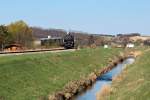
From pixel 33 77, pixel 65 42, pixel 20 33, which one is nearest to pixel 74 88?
pixel 33 77

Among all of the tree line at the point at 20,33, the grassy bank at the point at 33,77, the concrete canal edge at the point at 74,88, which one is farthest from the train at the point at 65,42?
the concrete canal edge at the point at 74,88

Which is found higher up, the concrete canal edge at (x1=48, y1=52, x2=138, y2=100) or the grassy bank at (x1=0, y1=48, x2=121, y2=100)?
the grassy bank at (x1=0, y1=48, x2=121, y2=100)

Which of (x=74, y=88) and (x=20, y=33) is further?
(x=20, y=33)

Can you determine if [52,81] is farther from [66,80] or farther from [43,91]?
[43,91]

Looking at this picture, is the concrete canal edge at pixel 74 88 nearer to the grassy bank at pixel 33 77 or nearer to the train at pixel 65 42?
the grassy bank at pixel 33 77

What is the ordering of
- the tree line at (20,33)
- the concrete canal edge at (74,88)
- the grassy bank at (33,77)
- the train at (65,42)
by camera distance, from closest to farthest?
the grassy bank at (33,77)
the concrete canal edge at (74,88)
the train at (65,42)
the tree line at (20,33)

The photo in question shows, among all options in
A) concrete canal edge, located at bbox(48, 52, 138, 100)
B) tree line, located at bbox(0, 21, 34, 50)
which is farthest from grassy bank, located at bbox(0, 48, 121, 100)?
tree line, located at bbox(0, 21, 34, 50)

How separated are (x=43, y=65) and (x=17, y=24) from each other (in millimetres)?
89895

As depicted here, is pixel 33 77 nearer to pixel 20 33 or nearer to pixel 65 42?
pixel 65 42

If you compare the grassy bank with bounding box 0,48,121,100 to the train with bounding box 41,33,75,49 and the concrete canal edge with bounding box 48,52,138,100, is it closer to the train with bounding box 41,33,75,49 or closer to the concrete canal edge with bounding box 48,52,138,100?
the concrete canal edge with bounding box 48,52,138,100

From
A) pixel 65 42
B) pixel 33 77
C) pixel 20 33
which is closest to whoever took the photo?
pixel 33 77

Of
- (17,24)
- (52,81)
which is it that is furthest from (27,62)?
(17,24)

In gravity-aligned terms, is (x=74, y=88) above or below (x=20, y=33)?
below

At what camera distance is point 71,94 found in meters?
36.3
